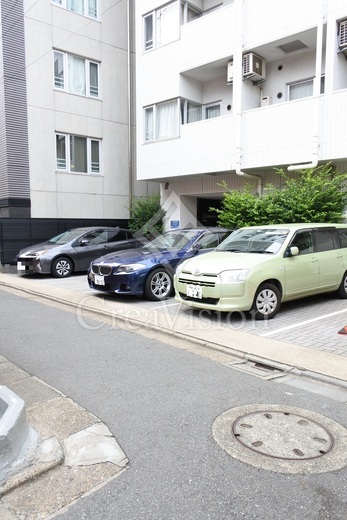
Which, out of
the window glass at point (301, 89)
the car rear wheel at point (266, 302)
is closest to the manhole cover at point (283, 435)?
the car rear wheel at point (266, 302)

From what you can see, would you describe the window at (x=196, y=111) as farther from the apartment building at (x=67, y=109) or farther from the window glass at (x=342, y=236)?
the window glass at (x=342, y=236)

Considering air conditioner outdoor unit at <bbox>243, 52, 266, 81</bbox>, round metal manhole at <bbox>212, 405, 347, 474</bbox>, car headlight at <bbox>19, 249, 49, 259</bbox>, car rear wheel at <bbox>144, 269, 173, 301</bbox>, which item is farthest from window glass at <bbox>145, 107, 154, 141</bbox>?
round metal manhole at <bbox>212, 405, 347, 474</bbox>

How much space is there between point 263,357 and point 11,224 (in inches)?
453

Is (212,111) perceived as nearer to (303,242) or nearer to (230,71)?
(230,71)

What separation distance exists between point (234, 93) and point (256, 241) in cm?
666

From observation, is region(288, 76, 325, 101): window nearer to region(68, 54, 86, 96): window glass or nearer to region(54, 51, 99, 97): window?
region(54, 51, 99, 97): window

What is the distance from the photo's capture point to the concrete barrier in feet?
8.75

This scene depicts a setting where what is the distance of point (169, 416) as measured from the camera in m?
3.50

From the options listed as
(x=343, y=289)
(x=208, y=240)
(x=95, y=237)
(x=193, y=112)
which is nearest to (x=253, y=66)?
(x=193, y=112)

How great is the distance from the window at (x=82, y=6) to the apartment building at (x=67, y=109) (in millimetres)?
43

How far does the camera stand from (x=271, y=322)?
6.63 meters

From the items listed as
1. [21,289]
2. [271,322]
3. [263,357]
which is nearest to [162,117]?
[21,289]

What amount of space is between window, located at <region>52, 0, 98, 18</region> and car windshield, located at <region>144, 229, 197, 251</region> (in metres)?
11.2

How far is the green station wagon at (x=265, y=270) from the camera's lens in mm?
6359
